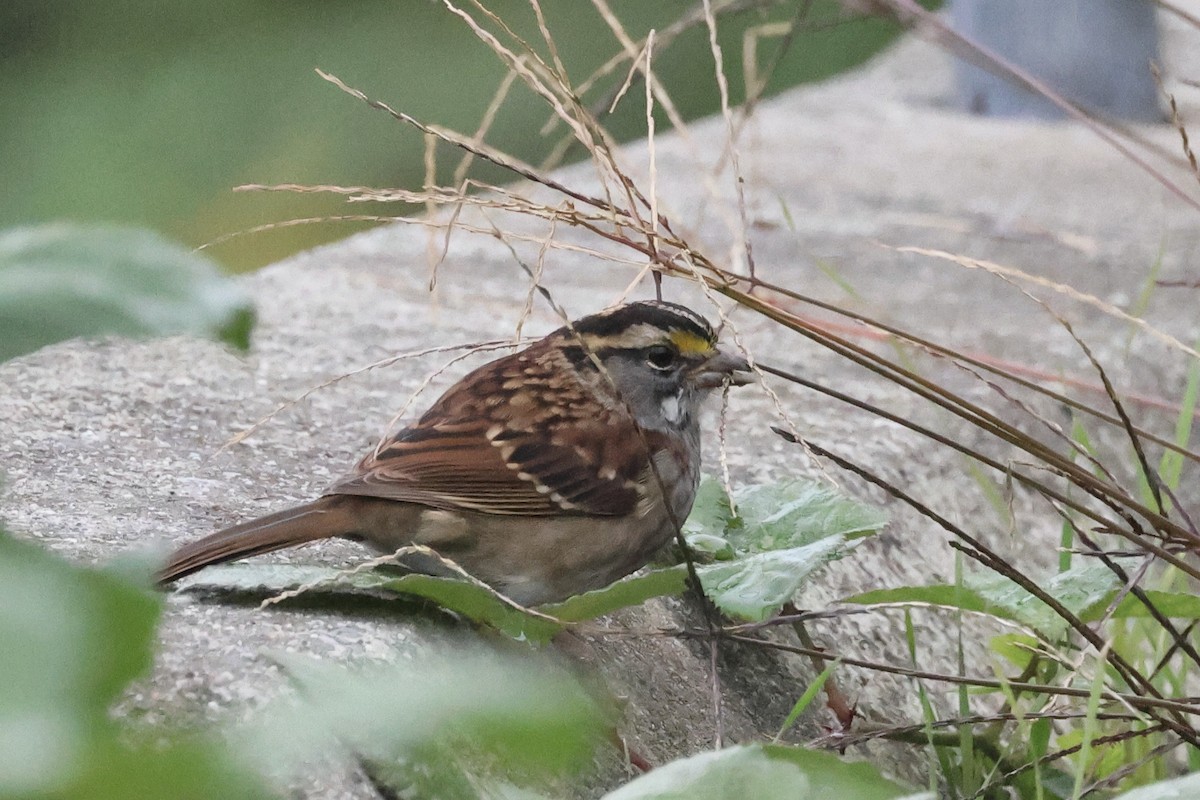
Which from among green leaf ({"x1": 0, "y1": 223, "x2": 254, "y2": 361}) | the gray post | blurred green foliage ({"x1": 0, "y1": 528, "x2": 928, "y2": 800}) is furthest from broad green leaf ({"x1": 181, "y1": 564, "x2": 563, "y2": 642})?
the gray post

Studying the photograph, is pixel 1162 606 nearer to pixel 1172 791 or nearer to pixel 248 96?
pixel 1172 791

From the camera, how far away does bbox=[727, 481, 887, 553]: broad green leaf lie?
83.6 inches

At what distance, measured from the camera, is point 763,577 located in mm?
2006

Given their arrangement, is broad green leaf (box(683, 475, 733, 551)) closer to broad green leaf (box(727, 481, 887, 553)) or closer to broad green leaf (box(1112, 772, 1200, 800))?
broad green leaf (box(727, 481, 887, 553))

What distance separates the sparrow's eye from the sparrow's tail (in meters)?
0.67

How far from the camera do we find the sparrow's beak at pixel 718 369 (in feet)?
8.16

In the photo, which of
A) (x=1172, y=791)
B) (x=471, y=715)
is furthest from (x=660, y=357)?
(x=471, y=715)

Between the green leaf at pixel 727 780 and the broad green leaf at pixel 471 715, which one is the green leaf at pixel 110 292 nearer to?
the broad green leaf at pixel 471 715

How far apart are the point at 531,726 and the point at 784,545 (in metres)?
1.64

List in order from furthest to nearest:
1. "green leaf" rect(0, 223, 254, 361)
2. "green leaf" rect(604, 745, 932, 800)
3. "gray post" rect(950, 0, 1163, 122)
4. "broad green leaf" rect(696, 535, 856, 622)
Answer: "gray post" rect(950, 0, 1163, 122)
"broad green leaf" rect(696, 535, 856, 622)
"green leaf" rect(604, 745, 932, 800)
"green leaf" rect(0, 223, 254, 361)

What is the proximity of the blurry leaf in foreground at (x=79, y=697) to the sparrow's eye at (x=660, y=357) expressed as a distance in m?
1.96

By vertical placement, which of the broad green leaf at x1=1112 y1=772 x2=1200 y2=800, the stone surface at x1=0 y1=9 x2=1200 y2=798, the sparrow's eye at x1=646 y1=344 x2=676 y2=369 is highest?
the broad green leaf at x1=1112 y1=772 x2=1200 y2=800

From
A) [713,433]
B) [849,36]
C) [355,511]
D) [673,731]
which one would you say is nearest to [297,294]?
[713,433]

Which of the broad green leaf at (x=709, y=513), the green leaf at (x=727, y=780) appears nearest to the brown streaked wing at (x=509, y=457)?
the broad green leaf at (x=709, y=513)
